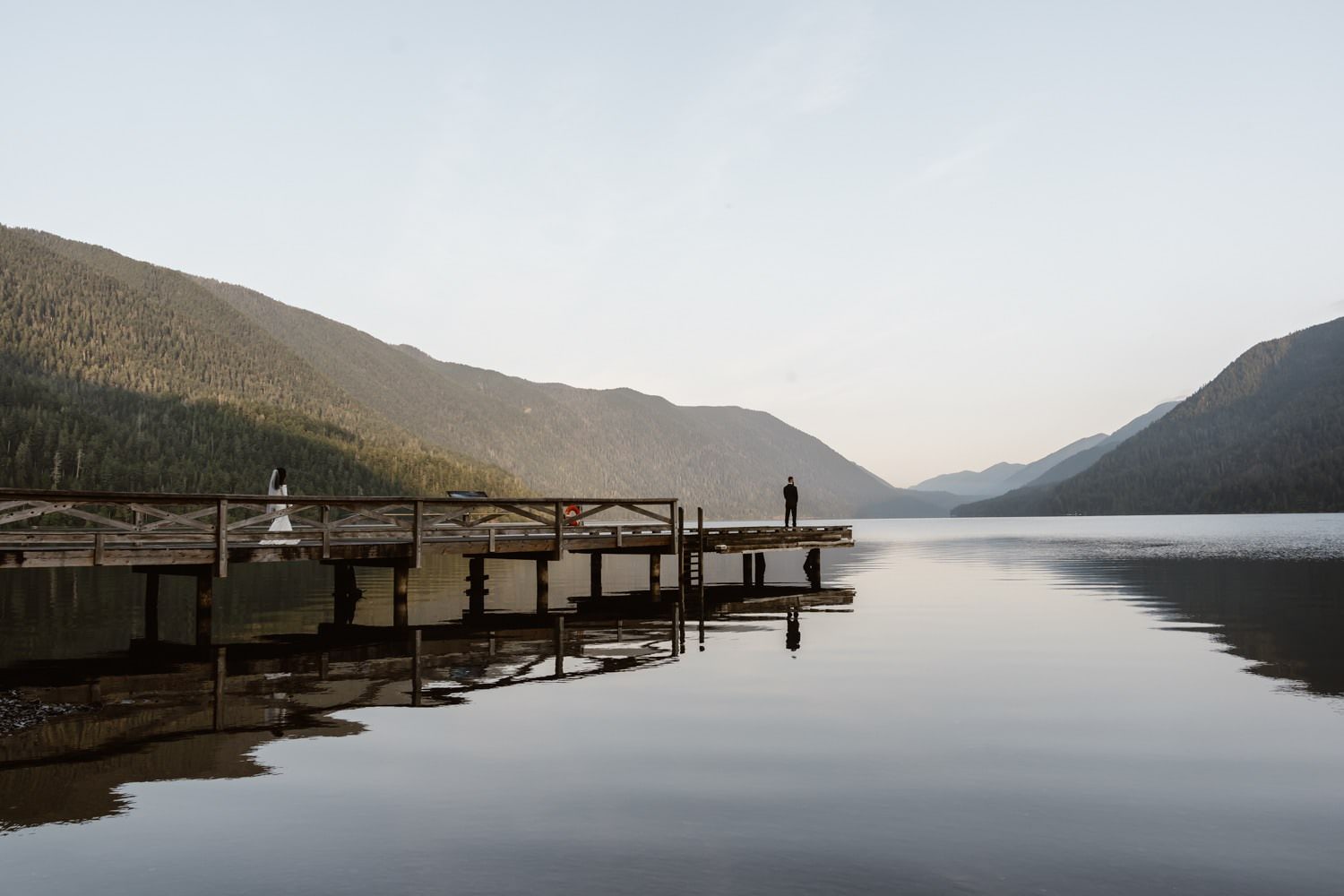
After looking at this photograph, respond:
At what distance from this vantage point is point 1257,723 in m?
16.1

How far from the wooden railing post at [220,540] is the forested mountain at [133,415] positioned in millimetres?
96501

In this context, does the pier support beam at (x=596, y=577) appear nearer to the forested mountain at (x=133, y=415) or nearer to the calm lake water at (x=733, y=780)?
the calm lake water at (x=733, y=780)

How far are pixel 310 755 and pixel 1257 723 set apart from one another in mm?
13548

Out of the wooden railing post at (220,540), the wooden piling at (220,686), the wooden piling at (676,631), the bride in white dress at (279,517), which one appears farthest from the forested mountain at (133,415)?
the wooden piling at (220,686)

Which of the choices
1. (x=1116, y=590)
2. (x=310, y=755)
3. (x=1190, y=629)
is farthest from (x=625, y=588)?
(x=310, y=755)

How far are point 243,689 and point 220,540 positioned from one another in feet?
33.0

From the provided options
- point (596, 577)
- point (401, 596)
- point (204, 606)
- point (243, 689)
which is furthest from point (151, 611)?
point (596, 577)

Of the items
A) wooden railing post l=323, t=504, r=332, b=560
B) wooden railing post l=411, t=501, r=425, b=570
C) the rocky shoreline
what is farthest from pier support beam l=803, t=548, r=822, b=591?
the rocky shoreline

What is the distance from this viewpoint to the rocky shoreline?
1549 centimetres

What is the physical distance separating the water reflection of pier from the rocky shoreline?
10.6 inches

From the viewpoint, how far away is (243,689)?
19.4m

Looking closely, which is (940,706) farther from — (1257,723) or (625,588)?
(625,588)

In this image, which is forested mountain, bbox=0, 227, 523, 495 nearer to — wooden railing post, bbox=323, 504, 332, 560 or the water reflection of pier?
wooden railing post, bbox=323, 504, 332, 560

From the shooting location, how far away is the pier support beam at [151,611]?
28848 millimetres
